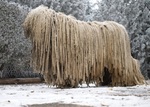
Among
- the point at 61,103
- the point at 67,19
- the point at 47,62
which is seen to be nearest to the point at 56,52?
the point at 47,62

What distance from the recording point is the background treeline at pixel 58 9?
16.1 m

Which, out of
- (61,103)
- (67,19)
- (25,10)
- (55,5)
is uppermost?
(55,5)

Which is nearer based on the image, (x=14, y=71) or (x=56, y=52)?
(x=56, y=52)

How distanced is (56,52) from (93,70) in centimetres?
127

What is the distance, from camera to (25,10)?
695 inches

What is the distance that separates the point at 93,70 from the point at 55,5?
13.0 m

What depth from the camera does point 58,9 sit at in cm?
2392

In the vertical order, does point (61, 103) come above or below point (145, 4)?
below

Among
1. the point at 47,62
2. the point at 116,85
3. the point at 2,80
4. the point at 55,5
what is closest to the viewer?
the point at 47,62

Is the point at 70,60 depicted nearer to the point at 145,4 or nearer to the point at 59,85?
the point at 59,85

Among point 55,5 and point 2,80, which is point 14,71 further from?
point 55,5

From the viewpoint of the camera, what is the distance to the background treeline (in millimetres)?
16109

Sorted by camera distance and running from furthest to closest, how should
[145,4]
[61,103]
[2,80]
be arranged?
[145,4], [2,80], [61,103]

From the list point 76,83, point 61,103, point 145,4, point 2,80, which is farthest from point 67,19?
point 145,4
